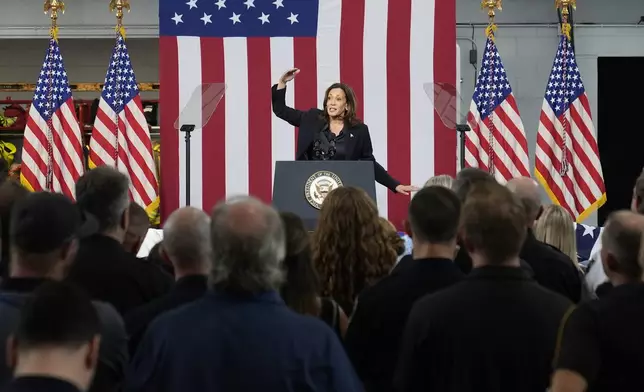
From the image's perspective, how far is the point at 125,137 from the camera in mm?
9062

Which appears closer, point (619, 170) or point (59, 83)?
point (59, 83)

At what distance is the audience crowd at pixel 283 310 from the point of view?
206cm

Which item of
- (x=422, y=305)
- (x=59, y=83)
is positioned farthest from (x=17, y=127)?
(x=422, y=305)

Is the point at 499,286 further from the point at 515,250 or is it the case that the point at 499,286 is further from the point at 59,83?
the point at 59,83

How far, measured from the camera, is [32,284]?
2295 mm

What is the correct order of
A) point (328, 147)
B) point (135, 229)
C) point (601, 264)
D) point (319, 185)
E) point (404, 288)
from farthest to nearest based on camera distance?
point (328, 147)
point (319, 185)
point (601, 264)
point (135, 229)
point (404, 288)

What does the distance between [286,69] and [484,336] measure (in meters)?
7.02

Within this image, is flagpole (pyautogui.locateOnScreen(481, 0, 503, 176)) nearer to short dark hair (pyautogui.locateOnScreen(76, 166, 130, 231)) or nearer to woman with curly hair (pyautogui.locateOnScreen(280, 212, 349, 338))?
short dark hair (pyautogui.locateOnScreen(76, 166, 130, 231))

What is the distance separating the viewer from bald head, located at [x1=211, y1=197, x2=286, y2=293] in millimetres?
2121

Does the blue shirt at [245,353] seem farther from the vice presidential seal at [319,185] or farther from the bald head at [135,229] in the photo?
the vice presidential seal at [319,185]

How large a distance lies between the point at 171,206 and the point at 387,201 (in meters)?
1.95

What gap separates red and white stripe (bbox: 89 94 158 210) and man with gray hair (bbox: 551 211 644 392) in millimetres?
6936

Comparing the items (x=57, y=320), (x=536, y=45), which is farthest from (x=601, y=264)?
(x=536, y=45)

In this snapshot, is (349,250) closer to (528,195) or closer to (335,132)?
(528,195)
